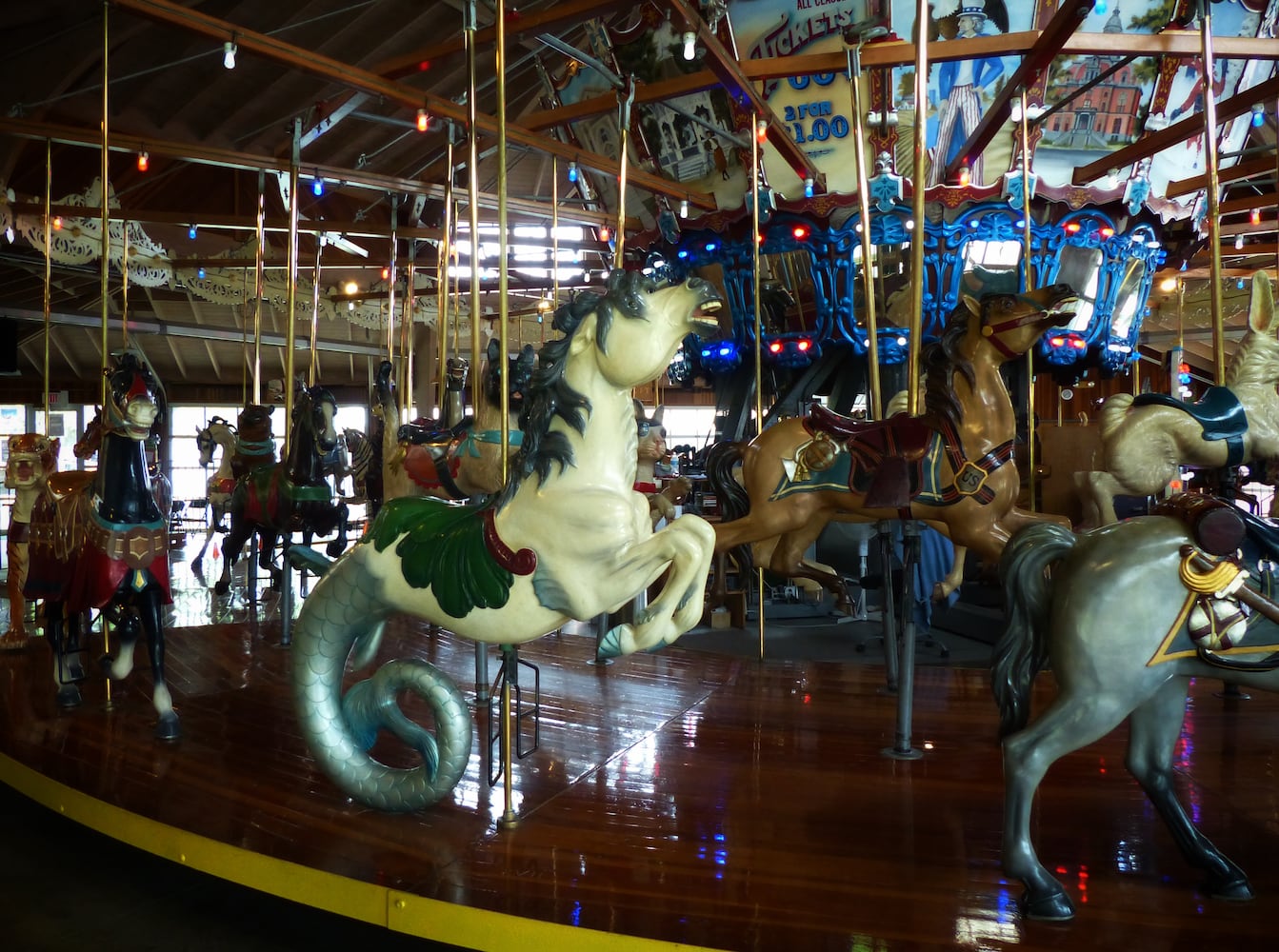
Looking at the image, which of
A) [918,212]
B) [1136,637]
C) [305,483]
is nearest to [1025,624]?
[1136,637]

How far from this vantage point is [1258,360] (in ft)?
13.9

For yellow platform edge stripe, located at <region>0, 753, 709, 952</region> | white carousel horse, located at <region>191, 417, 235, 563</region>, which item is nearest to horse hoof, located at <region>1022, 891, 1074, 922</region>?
yellow platform edge stripe, located at <region>0, 753, 709, 952</region>

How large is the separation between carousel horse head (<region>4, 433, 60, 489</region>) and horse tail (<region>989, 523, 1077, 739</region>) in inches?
217

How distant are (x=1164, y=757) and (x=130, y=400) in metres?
3.80

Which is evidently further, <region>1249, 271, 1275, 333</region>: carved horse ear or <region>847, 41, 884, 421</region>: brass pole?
<region>847, 41, 884, 421</region>: brass pole

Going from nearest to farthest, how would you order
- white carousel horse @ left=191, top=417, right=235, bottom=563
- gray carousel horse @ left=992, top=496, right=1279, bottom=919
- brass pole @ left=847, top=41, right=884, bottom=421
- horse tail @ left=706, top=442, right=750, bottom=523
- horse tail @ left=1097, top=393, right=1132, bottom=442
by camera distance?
gray carousel horse @ left=992, top=496, right=1279, bottom=919
brass pole @ left=847, top=41, right=884, bottom=421
horse tail @ left=706, top=442, right=750, bottom=523
horse tail @ left=1097, top=393, right=1132, bottom=442
white carousel horse @ left=191, top=417, right=235, bottom=563

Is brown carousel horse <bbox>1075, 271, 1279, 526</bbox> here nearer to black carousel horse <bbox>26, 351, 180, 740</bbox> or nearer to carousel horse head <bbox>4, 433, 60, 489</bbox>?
black carousel horse <bbox>26, 351, 180, 740</bbox>

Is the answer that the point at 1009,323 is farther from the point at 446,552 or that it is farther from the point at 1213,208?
the point at 446,552

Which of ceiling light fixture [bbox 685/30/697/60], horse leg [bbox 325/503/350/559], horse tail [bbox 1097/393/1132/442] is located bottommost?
horse leg [bbox 325/503/350/559]

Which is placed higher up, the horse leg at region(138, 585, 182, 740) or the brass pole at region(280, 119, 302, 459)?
the brass pole at region(280, 119, 302, 459)

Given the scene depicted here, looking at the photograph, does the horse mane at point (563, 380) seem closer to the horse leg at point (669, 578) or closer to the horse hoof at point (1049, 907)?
the horse leg at point (669, 578)

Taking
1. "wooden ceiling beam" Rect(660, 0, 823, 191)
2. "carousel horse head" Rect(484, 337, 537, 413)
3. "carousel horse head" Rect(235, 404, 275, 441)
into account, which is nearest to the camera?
"carousel horse head" Rect(484, 337, 537, 413)

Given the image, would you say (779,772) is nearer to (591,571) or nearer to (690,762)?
(690,762)

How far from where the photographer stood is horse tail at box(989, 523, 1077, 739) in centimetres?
221
